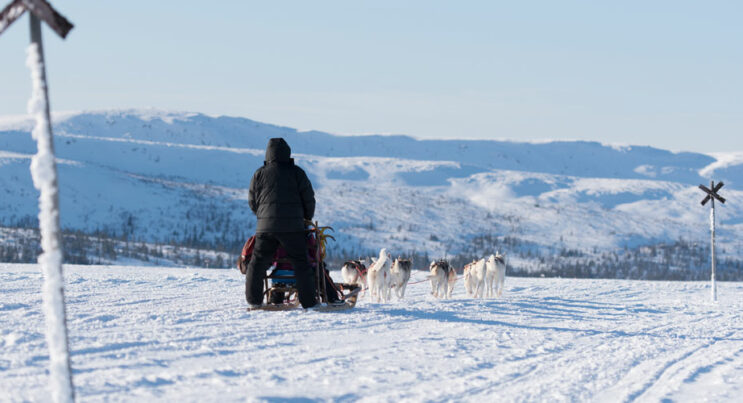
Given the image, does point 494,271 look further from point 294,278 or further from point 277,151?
point 277,151

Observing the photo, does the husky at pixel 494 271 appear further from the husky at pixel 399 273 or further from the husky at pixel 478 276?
the husky at pixel 399 273

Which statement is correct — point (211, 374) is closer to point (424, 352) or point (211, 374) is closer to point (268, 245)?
point (424, 352)

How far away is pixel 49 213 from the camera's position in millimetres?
4344

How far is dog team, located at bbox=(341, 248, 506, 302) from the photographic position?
1323 centimetres

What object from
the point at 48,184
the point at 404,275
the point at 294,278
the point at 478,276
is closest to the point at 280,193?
the point at 294,278

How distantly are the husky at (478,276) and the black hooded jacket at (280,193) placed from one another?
681 centimetres

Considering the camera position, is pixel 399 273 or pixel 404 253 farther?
pixel 404 253

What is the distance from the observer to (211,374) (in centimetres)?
584

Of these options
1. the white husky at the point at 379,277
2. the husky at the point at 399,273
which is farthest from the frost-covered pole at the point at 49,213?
the husky at the point at 399,273

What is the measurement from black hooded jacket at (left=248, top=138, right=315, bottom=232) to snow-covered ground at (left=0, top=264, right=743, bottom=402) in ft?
3.40

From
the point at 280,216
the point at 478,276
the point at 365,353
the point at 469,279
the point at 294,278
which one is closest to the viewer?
the point at 365,353

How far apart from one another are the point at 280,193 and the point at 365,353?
2.72 meters

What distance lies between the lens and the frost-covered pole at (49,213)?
4.34 metres

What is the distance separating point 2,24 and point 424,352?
14.4 ft
